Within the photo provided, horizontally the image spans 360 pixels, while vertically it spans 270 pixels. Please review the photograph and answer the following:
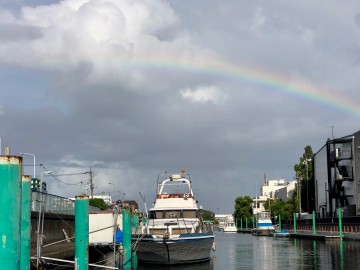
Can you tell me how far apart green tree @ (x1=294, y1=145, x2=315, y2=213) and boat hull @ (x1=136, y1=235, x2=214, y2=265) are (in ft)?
315

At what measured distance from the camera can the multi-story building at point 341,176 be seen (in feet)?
310

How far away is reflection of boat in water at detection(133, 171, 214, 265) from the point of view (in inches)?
1545

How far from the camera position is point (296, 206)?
140m

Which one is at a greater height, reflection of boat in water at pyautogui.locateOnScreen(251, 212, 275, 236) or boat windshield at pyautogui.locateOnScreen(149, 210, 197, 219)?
boat windshield at pyautogui.locateOnScreen(149, 210, 197, 219)

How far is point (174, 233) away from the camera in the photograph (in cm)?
4234

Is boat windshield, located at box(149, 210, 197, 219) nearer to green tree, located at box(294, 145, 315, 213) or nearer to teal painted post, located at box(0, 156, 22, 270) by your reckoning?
teal painted post, located at box(0, 156, 22, 270)

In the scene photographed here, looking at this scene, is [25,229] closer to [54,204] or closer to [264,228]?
[54,204]

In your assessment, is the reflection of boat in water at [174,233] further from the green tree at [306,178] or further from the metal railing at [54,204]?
the green tree at [306,178]

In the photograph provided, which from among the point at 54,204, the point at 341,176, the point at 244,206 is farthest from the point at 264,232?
the point at 54,204

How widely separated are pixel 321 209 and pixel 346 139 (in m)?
21.3

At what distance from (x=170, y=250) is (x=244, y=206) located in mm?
156985

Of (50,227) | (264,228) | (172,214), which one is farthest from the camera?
(264,228)

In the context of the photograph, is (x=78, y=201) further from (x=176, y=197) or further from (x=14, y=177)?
(x=176, y=197)

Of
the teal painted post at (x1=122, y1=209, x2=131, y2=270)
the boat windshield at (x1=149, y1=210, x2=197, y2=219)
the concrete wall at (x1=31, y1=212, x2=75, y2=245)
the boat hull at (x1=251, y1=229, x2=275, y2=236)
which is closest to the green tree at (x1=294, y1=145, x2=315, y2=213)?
the boat hull at (x1=251, y1=229, x2=275, y2=236)
